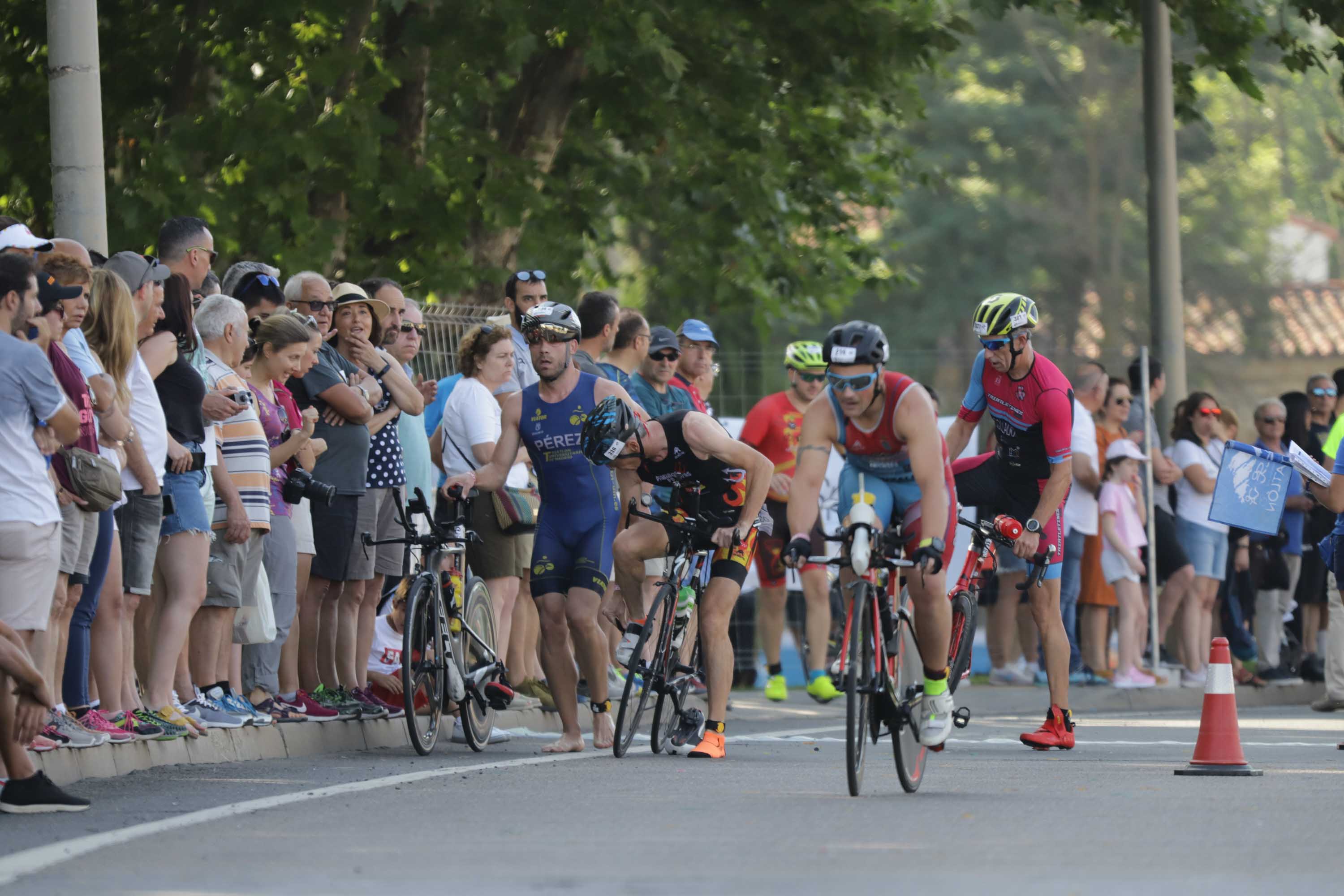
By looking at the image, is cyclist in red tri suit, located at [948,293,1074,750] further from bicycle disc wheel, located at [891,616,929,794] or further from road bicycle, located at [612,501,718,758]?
bicycle disc wheel, located at [891,616,929,794]

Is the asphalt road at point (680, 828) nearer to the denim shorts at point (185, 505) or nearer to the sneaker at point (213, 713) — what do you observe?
the sneaker at point (213, 713)

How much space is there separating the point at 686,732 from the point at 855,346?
2897 mm

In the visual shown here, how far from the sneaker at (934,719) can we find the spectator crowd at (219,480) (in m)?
3.06

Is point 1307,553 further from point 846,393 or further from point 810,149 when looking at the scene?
point 846,393

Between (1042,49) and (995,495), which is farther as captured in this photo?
(1042,49)

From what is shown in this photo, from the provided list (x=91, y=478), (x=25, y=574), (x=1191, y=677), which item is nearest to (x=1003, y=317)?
(x=91, y=478)

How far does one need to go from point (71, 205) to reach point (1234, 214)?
50.3m

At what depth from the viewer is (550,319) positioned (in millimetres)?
11492

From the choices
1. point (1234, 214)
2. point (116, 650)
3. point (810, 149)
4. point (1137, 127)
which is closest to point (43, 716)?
point (116, 650)

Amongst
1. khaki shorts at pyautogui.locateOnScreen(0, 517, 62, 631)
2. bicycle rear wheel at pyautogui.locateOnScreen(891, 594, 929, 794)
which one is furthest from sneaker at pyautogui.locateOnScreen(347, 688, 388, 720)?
bicycle rear wheel at pyautogui.locateOnScreen(891, 594, 929, 794)

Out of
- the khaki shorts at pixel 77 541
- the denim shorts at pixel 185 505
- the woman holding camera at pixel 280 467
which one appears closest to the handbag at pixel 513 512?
the woman holding camera at pixel 280 467

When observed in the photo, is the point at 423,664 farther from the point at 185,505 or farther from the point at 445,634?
the point at 185,505

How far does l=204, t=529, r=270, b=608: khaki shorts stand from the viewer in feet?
35.9

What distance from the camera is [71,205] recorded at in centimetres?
1161
